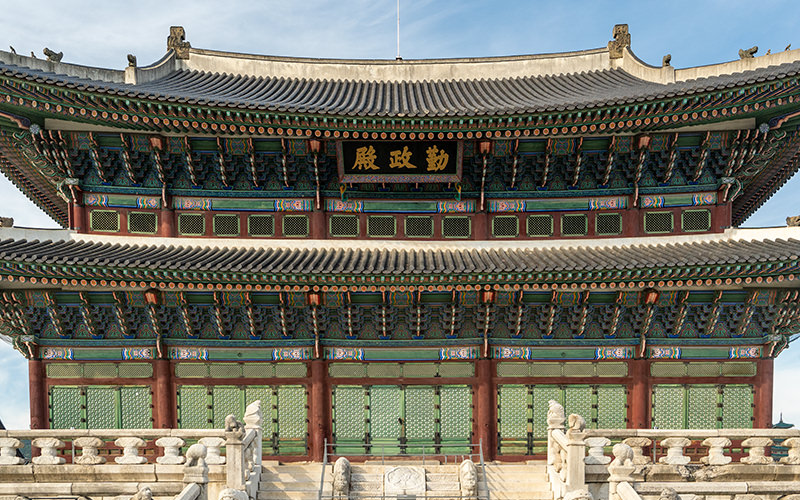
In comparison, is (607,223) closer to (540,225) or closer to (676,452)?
(540,225)

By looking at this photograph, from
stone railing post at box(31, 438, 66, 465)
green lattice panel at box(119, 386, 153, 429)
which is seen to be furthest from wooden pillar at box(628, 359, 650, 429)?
stone railing post at box(31, 438, 66, 465)

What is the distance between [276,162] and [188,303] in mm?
4867

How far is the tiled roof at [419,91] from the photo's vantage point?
508 inches

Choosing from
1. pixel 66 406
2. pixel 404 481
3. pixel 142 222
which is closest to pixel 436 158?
pixel 404 481

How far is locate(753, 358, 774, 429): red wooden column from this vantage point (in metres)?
14.0

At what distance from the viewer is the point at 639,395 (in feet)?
46.2

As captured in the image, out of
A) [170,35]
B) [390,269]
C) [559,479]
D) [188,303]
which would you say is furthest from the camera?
[170,35]

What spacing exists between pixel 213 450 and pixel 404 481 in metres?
4.82

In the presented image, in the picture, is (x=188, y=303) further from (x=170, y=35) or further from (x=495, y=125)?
(x=170, y=35)

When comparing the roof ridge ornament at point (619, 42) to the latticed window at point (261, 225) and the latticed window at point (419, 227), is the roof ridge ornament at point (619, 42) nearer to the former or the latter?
the latticed window at point (419, 227)

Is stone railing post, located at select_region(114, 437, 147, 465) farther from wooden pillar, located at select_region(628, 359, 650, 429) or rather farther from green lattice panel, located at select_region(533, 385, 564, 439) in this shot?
wooden pillar, located at select_region(628, 359, 650, 429)

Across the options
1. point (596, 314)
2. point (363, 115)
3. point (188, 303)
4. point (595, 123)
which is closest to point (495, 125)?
point (595, 123)

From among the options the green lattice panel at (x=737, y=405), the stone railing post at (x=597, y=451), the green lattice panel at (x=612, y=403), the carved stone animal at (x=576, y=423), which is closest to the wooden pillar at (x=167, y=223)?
the carved stone animal at (x=576, y=423)

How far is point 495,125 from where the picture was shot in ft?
42.5
